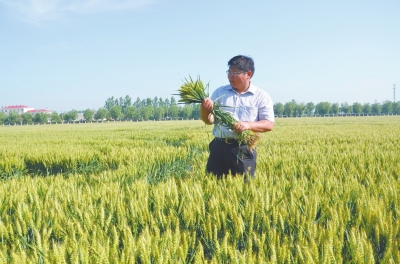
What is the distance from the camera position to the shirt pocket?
3259mm

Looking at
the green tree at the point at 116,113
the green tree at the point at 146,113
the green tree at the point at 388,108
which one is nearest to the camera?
the green tree at the point at 116,113

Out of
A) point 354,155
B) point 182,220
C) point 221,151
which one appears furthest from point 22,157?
point 354,155

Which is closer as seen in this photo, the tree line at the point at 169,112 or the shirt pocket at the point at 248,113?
the shirt pocket at the point at 248,113

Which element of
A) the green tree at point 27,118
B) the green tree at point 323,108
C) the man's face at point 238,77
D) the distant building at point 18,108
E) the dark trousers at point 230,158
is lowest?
the dark trousers at point 230,158

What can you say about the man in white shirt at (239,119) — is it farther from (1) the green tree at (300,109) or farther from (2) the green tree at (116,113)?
(1) the green tree at (300,109)

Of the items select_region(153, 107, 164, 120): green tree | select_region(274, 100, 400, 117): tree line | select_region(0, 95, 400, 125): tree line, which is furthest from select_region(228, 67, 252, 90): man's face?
select_region(274, 100, 400, 117): tree line

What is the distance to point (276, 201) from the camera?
85.4 inches

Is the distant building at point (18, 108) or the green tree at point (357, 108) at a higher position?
the distant building at point (18, 108)

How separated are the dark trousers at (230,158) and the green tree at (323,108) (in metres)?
123

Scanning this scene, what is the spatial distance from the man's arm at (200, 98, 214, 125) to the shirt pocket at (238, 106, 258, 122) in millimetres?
330

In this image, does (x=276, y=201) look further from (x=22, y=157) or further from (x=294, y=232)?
(x=22, y=157)

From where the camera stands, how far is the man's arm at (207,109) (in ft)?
9.42

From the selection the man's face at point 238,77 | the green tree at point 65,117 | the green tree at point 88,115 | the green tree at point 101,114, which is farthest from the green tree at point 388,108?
the man's face at point 238,77

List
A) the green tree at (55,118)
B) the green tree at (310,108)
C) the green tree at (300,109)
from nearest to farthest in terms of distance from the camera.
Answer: the green tree at (55,118) → the green tree at (300,109) → the green tree at (310,108)
